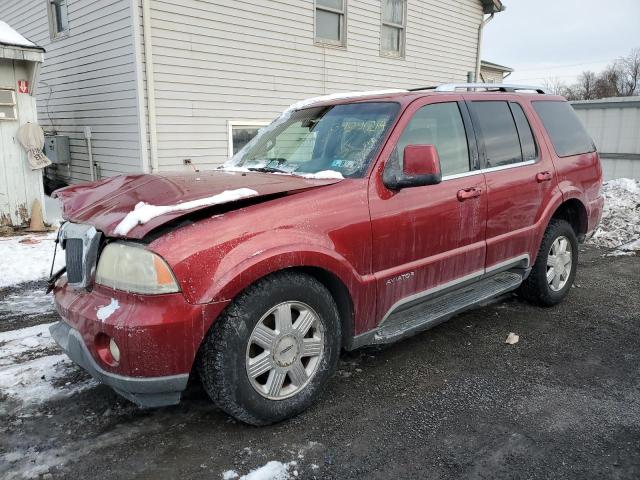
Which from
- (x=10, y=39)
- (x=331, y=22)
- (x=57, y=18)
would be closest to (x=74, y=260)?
(x=10, y=39)

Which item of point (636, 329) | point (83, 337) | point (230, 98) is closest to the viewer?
point (83, 337)

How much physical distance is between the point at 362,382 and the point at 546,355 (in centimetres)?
149

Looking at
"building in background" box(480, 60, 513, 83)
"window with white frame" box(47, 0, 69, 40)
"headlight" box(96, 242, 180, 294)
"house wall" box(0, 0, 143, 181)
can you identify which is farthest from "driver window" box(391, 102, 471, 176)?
"building in background" box(480, 60, 513, 83)

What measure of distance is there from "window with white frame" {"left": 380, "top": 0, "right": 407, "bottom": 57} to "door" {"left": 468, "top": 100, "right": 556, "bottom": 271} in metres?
8.13

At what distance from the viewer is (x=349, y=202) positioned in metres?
3.16

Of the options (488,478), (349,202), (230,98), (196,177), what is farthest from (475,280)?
(230,98)

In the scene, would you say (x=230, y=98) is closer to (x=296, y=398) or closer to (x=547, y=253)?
(x=547, y=253)

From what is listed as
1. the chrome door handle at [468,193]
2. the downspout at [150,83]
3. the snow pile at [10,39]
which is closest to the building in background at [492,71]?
the downspout at [150,83]

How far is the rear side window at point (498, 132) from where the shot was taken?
4.13m

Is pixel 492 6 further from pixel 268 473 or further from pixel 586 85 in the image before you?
pixel 586 85

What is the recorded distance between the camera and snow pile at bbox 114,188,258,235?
2609mm

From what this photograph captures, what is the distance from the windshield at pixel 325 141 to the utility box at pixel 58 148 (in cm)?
779

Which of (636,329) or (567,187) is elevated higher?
(567,187)

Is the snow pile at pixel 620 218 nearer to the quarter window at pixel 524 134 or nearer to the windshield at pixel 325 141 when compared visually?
the quarter window at pixel 524 134
